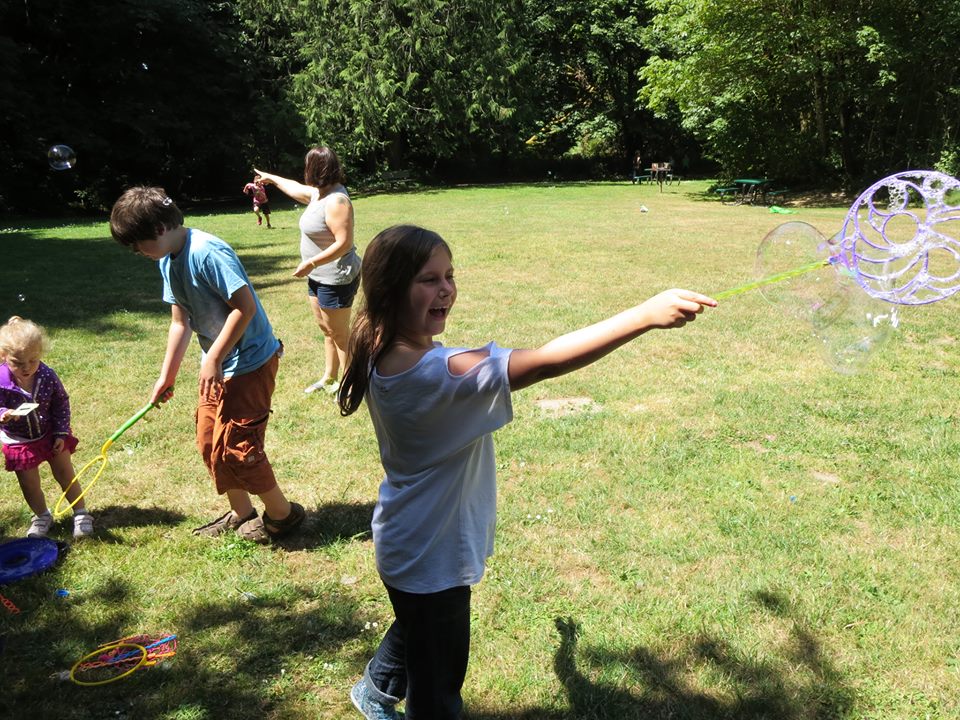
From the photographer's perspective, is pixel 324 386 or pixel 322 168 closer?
pixel 322 168

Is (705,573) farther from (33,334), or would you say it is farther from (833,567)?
(33,334)

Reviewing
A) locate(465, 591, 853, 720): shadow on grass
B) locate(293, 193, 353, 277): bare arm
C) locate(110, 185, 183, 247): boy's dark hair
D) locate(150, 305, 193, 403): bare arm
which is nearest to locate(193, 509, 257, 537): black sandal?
locate(150, 305, 193, 403): bare arm

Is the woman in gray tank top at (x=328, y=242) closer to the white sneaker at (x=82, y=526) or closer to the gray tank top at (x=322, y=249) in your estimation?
the gray tank top at (x=322, y=249)

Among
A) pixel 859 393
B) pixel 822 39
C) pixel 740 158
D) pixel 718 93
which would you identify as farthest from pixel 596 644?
pixel 740 158

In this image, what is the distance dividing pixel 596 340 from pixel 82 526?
12.0ft

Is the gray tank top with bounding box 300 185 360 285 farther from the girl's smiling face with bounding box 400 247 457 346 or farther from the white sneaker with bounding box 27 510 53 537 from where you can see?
the girl's smiling face with bounding box 400 247 457 346

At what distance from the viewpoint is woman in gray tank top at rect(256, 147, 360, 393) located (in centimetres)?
576

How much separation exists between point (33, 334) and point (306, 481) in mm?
1828

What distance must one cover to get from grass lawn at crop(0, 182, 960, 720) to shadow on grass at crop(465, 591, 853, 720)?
1cm

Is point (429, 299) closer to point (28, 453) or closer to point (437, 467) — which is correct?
point (437, 467)

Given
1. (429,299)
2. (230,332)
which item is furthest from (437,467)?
(230,332)

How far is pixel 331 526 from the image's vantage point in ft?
14.6

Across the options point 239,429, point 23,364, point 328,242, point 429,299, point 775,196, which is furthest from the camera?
point 775,196

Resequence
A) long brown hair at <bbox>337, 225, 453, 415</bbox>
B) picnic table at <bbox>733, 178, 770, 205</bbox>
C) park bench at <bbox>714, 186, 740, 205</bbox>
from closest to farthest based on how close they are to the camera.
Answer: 1. long brown hair at <bbox>337, 225, 453, 415</bbox>
2. picnic table at <bbox>733, 178, 770, 205</bbox>
3. park bench at <bbox>714, 186, 740, 205</bbox>
